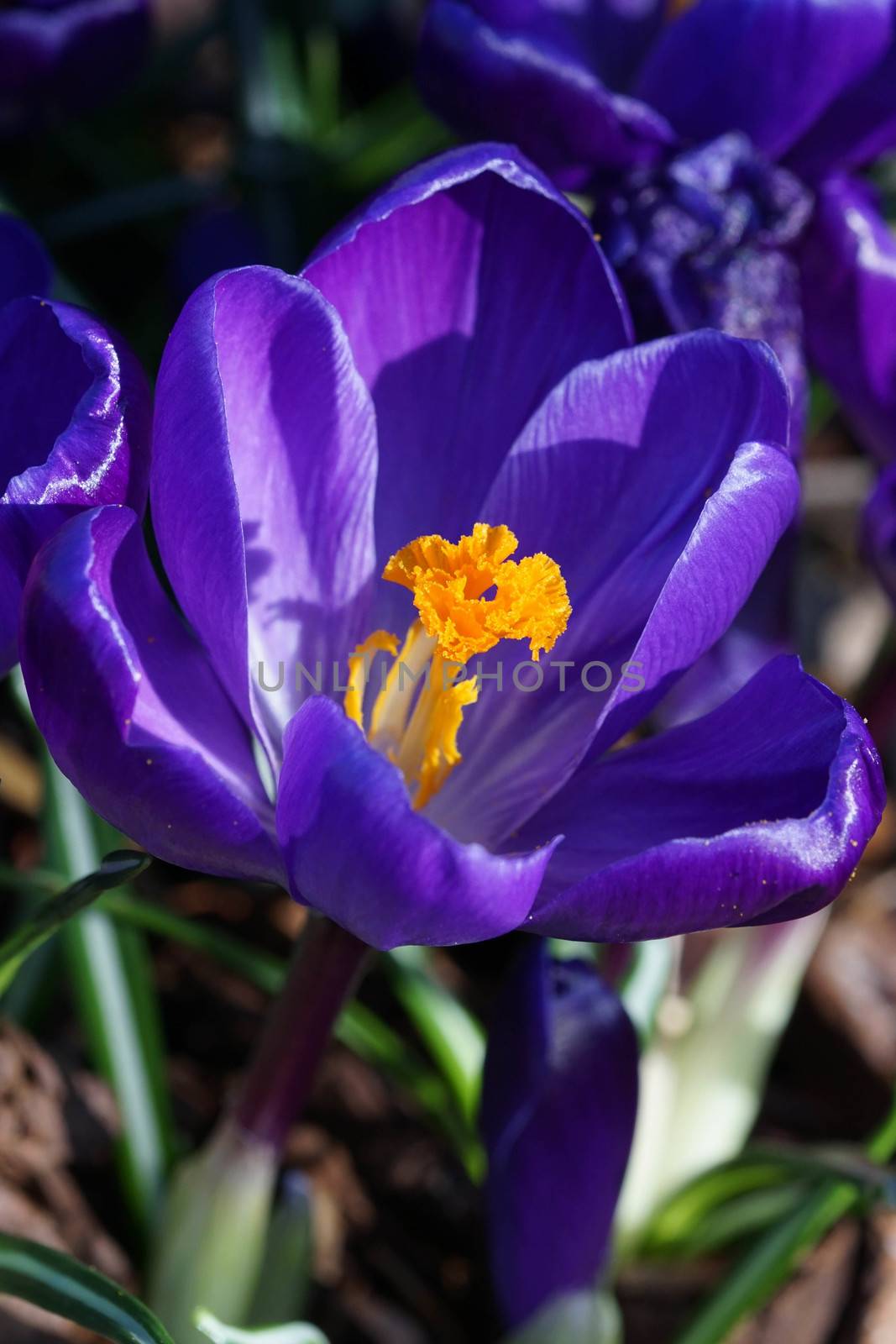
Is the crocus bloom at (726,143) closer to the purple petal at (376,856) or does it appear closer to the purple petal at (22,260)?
the purple petal at (22,260)

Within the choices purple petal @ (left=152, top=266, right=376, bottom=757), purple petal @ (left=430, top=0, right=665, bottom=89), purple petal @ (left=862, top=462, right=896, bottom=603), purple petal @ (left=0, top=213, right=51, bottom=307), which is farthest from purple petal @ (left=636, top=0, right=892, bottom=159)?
purple petal @ (left=0, top=213, right=51, bottom=307)

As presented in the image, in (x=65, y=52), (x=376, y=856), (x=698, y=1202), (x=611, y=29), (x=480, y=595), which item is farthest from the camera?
(x=65, y=52)

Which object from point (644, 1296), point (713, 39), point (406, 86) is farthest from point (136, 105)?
point (644, 1296)

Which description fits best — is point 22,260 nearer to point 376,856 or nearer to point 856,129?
point 376,856

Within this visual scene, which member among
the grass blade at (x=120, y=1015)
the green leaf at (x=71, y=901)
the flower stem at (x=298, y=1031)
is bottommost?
the grass blade at (x=120, y=1015)

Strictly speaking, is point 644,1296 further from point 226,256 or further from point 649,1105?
point 226,256

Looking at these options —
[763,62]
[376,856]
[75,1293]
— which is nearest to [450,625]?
[376,856]

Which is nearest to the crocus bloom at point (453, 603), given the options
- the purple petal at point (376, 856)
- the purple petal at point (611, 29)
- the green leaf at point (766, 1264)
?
the purple petal at point (376, 856)
